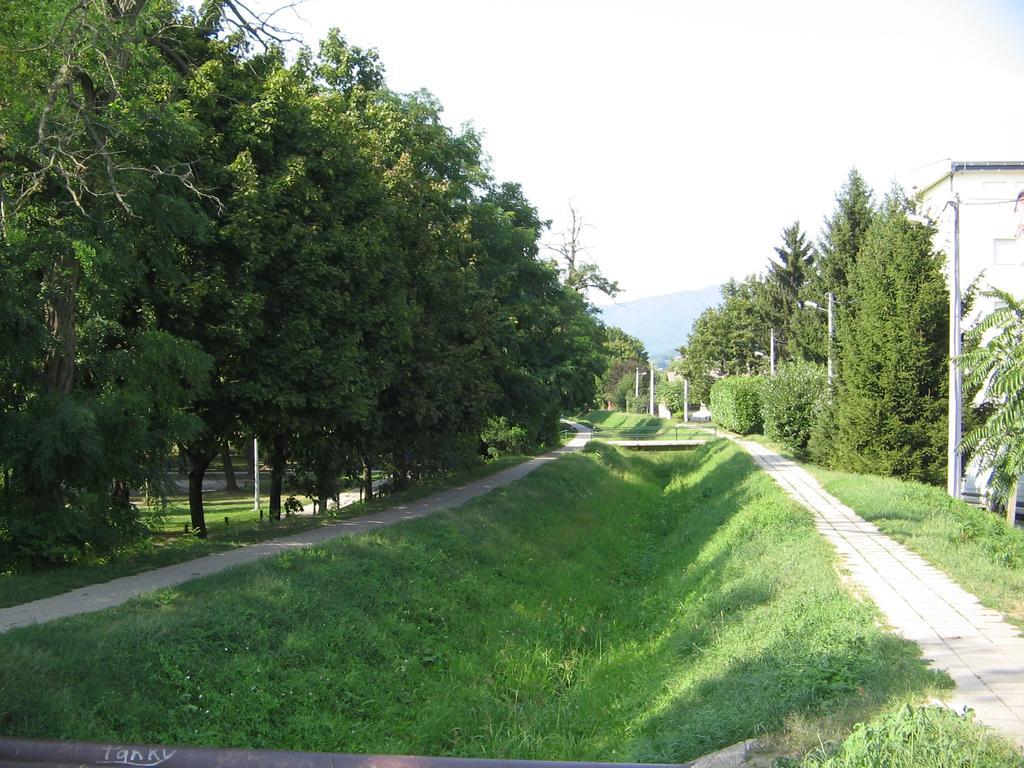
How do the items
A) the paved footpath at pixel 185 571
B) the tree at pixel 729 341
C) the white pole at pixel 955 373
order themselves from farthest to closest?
the tree at pixel 729 341 < the white pole at pixel 955 373 < the paved footpath at pixel 185 571

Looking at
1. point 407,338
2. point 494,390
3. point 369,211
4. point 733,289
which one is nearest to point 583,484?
point 494,390

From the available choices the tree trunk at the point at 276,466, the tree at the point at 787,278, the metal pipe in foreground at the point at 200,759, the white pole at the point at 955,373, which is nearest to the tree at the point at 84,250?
the metal pipe in foreground at the point at 200,759

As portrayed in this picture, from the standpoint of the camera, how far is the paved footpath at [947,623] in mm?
6742

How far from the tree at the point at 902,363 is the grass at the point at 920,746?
69.2 feet

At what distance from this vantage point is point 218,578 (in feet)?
40.7

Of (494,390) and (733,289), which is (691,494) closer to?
(494,390)

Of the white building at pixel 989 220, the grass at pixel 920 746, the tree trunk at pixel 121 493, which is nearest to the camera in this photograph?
the grass at pixel 920 746

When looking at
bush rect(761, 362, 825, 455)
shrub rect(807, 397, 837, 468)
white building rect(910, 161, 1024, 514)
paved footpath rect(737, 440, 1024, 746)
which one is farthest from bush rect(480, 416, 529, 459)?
paved footpath rect(737, 440, 1024, 746)

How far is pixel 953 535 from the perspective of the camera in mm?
14695

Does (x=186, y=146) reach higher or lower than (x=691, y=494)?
higher

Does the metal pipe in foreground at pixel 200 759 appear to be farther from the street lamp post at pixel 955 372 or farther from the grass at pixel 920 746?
the street lamp post at pixel 955 372

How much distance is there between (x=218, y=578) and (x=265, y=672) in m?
2.92

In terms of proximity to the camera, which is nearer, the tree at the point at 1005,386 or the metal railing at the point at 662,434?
the tree at the point at 1005,386

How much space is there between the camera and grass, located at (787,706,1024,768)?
17.0ft
